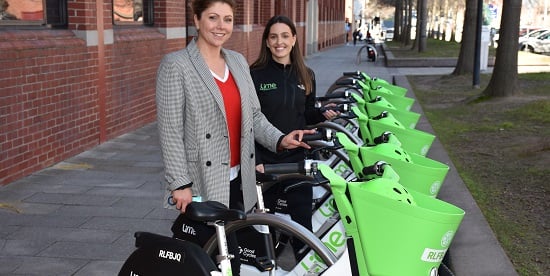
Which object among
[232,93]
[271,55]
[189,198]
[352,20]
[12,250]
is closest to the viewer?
[189,198]

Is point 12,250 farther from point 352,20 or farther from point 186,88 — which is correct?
point 352,20

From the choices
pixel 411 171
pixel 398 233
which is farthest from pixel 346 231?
pixel 411 171

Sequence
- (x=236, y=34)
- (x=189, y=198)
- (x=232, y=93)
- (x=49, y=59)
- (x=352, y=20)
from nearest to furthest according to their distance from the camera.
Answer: (x=189, y=198), (x=232, y=93), (x=49, y=59), (x=236, y=34), (x=352, y=20)

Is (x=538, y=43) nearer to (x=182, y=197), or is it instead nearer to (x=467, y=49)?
(x=467, y=49)

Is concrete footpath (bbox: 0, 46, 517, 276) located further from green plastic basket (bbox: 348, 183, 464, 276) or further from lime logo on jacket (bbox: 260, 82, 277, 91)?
green plastic basket (bbox: 348, 183, 464, 276)

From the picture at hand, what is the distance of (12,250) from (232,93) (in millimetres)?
2603

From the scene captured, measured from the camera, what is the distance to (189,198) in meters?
3.04

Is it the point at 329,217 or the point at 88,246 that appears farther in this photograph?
the point at 88,246

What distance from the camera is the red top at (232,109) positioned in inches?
128

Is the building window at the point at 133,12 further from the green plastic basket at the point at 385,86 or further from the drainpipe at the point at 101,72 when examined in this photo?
the green plastic basket at the point at 385,86

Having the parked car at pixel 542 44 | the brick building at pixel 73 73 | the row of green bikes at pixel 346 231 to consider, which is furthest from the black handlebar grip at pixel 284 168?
the parked car at pixel 542 44

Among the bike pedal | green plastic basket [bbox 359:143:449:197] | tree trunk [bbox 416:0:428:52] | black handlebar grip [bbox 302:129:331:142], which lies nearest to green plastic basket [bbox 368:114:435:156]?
green plastic basket [bbox 359:143:449:197]

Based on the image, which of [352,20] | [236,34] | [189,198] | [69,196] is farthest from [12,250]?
[352,20]

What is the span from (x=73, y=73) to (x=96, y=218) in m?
3.15
